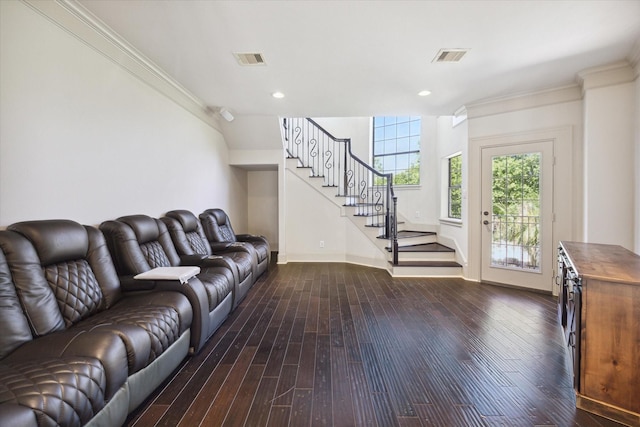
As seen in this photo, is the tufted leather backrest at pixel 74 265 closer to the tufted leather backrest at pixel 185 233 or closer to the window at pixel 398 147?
the tufted leather backrest at pixel 185 233

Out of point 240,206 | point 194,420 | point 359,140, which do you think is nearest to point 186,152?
point 240,206

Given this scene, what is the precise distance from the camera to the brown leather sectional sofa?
1.15 metres

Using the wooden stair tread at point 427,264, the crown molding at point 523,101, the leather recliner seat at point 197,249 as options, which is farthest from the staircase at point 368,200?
the leather recliner seat at point 197,249

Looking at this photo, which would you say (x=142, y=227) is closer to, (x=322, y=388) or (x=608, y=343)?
(x=322, y=388)

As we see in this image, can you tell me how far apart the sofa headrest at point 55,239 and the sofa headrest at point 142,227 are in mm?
600

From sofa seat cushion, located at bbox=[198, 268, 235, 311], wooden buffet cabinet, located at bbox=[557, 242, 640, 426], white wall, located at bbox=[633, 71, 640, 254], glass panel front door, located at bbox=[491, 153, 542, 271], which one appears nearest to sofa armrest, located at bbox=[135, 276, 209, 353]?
sofa seat cushion, located at bbox=[198, 268, 235, 311]

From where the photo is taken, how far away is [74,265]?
1923 mm

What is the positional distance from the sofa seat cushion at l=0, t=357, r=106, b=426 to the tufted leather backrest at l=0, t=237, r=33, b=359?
19 centimetres

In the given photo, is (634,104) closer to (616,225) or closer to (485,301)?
(616,225)

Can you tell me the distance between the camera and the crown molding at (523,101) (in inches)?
138

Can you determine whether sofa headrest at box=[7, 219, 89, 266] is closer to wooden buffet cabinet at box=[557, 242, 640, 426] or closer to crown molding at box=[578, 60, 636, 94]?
wooden buffet cabinet at box=[557, 242, 640, 426]

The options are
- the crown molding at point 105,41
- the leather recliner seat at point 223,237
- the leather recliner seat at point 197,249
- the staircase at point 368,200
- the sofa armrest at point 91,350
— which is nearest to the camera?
the sofa armrest at point 91,350

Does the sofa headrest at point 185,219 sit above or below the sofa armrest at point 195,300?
above

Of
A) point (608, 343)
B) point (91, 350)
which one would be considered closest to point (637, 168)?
point (608, 343)
